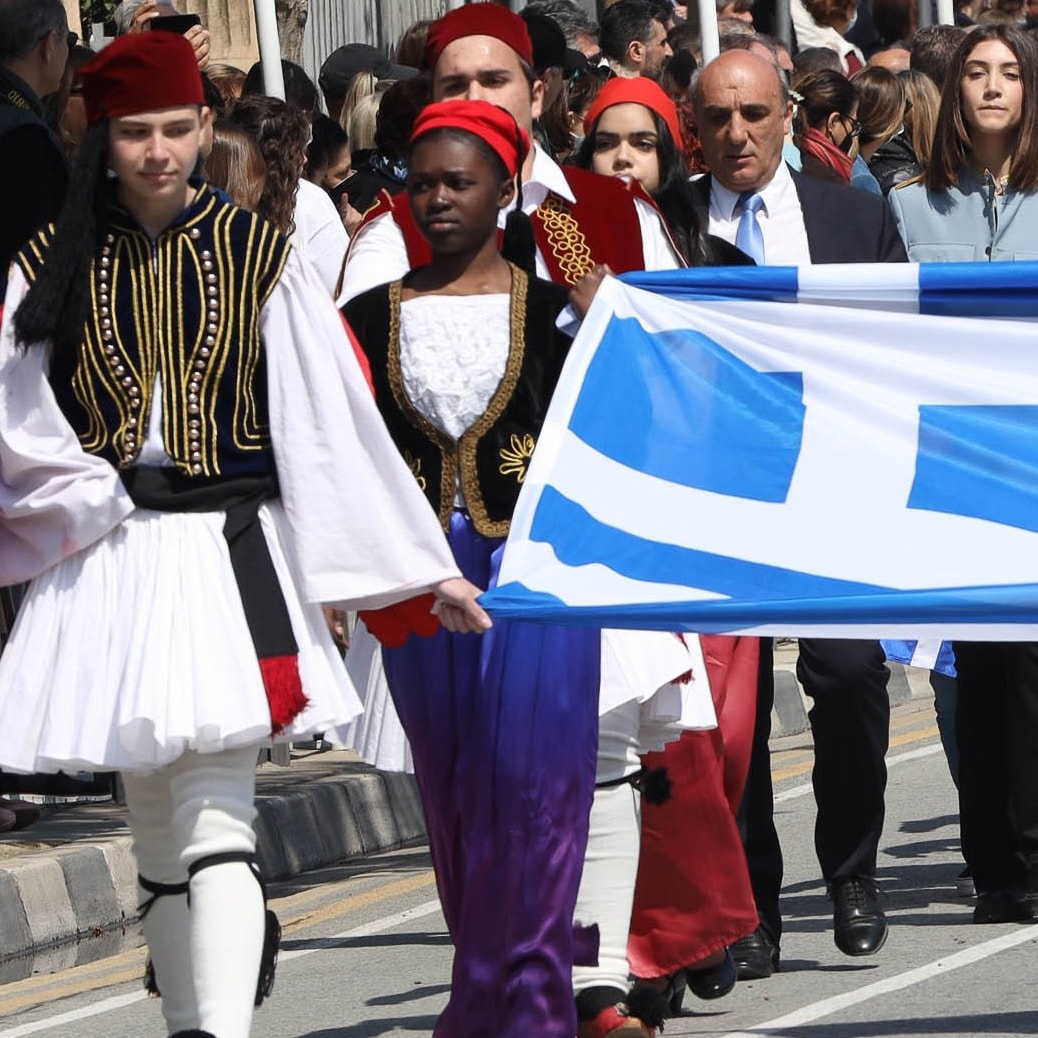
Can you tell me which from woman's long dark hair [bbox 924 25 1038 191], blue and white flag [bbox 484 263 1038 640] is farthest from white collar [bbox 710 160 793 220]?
blue and white flag [bbox 484 263 1038 640]

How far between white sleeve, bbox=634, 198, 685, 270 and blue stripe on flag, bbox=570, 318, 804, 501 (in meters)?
0.18

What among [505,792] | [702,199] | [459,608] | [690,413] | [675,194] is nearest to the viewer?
[459,608]

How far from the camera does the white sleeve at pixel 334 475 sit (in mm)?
5004

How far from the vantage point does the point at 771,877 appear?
680 centimetres

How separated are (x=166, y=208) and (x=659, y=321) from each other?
131 cm

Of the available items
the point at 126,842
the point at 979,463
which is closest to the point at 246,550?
the point at 979,463

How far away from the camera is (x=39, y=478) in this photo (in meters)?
4.98

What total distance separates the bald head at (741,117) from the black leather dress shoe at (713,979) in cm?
203

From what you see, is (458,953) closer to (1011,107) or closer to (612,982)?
(612,982)

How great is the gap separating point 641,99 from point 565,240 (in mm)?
1084

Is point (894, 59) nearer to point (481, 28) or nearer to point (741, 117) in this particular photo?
point (741, 117)

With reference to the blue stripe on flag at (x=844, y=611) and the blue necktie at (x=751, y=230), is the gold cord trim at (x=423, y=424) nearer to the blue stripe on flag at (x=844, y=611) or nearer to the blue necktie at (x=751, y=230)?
the blue stripe on flag at (x=844, y=611)

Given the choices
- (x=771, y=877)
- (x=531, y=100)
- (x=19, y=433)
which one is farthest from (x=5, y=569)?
(x=771, y=877)

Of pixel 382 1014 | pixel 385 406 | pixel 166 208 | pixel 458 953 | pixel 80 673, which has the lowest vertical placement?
pixel 382 1014
